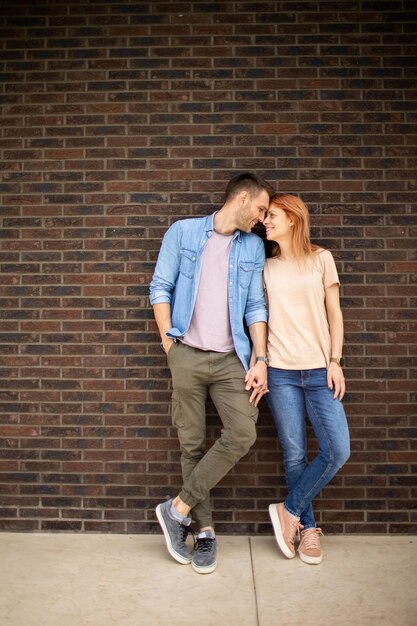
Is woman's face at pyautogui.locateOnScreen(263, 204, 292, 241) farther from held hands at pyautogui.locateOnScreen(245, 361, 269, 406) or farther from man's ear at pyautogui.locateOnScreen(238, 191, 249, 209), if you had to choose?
held hands at pyautogui.locateOnScreen(245, 361, 269, 406)

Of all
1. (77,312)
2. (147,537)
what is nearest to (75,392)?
(77,312)

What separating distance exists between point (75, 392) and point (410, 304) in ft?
7.38

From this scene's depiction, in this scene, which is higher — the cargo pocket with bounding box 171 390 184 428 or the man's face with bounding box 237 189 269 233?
the man's face with bounding box 237 189 269 233

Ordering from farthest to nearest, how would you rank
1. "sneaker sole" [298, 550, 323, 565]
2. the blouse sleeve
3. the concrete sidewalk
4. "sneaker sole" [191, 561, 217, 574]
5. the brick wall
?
1. the brick wall
2. the blouse sleeve
3. "sneaker sole" [298, 550, 323, 565]
4. "sneaker sole" [191, 561, 217, 574]
5. the concrete sidewalk

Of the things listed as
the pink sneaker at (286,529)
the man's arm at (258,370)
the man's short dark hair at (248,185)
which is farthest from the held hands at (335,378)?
the man's short dark hair at (248,185)

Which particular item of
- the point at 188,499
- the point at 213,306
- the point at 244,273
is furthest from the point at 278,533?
the point at 244,273

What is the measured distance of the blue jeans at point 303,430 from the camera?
330 cm

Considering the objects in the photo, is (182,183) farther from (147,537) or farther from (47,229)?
(147,537)

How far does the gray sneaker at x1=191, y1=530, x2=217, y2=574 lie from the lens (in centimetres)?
317

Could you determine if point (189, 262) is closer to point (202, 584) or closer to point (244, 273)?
point (244, 273)

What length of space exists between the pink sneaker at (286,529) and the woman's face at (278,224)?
5.26 feet

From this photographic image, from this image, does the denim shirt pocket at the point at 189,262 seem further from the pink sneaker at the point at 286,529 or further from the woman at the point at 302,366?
the pink sneaker at the point at 286,529

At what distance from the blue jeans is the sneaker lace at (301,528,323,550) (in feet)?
Answer: 0.11

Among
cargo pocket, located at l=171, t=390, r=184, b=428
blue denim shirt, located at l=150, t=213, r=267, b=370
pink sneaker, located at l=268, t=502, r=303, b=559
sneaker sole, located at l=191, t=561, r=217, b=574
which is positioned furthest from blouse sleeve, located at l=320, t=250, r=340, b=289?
sneaker sole, located at l=191, t=561, r=217, b=574
